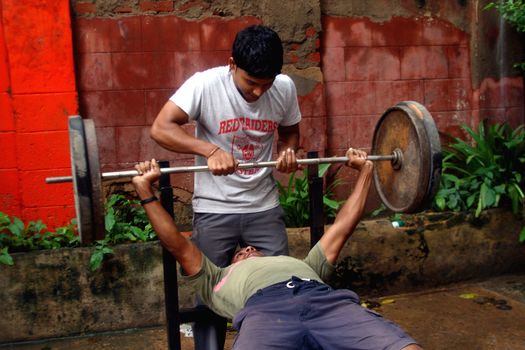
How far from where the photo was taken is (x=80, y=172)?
2443 millimetres

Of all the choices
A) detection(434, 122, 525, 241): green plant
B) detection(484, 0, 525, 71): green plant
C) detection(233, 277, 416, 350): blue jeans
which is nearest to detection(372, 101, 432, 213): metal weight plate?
detection(233, 277, 416, 350): blue jeans

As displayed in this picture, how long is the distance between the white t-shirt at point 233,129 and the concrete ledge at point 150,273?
51.6 inches

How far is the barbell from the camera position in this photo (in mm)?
2467

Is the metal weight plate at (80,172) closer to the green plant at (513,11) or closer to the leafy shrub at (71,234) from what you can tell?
the leafy shrub at (71,234)

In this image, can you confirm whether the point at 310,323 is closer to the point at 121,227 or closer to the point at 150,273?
the point at 150,273

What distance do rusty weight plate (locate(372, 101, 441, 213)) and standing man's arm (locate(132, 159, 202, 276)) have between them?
1144 mm

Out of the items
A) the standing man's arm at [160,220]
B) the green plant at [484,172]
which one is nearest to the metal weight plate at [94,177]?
the standing man's arm at [160,220]

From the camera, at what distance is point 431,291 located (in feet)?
15.4

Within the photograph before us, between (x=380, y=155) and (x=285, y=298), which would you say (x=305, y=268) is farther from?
(x=380, y=155)

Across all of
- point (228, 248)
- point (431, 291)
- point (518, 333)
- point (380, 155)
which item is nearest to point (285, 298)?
point (228, 248)

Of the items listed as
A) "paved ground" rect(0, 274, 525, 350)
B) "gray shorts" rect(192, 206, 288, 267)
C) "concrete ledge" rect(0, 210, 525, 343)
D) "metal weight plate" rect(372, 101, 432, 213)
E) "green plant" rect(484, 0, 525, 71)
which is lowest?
"paved ground" rect(0, 274, 525, 350)

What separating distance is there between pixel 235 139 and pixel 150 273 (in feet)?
5.18

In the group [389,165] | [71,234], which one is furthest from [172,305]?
[71,234]

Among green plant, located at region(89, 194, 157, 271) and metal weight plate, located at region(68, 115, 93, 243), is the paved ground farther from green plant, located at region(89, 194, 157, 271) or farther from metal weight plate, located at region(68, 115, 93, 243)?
metal weight plate, located at region(68, 115, 93, 243)
